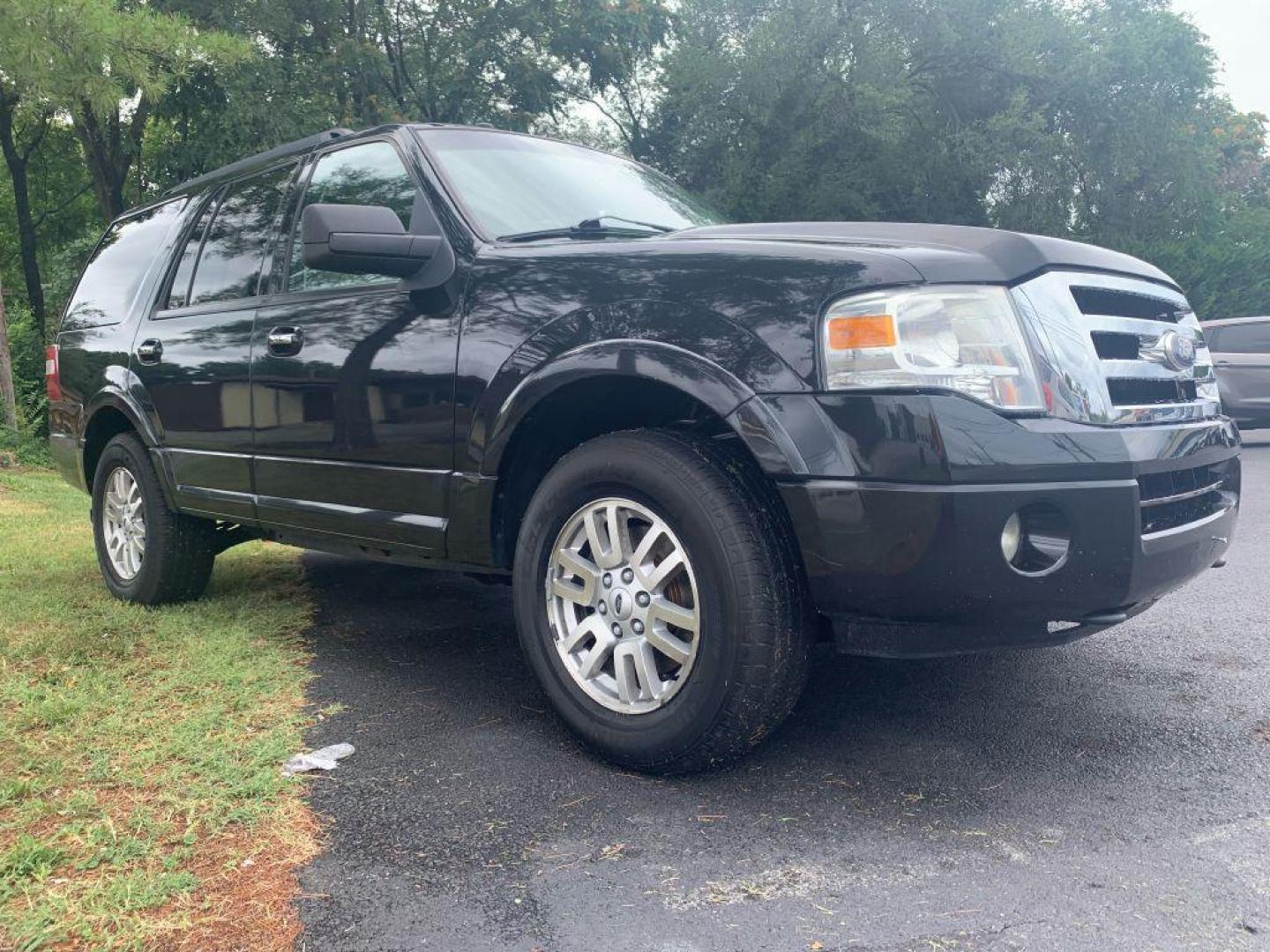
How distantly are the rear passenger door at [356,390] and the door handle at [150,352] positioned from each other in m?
0.85

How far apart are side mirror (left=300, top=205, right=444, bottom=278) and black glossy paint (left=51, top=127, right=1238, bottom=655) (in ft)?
0.30

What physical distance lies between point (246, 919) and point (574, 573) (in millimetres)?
1199

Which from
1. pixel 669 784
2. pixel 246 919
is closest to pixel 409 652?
pixel 669 784

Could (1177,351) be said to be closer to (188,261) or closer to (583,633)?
(583,633)

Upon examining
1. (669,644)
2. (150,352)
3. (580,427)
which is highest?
(150,352)

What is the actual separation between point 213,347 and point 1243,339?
43.6 feet

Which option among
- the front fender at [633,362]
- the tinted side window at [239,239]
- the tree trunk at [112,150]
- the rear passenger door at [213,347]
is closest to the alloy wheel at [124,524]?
the rear passenger door at [213,347]

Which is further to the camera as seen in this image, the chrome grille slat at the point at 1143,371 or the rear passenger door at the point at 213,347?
the rear passenger door at the point at 213,347

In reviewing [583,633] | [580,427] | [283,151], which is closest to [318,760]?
[583,633]

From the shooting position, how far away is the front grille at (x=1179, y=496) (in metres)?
2.47

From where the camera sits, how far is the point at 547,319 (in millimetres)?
2914

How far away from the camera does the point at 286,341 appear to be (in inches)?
146

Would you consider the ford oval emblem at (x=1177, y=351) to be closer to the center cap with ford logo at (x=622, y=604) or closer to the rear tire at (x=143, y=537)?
the center cap with ford logo at (x=622, y=604)

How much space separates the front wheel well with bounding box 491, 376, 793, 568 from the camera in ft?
9.27
